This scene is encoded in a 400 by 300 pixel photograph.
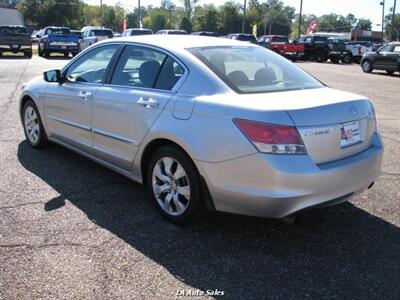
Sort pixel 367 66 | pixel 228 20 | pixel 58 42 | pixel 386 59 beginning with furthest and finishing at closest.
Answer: pixel 228 20
pixel 58 42
pixel 367 66
pixel 386 59

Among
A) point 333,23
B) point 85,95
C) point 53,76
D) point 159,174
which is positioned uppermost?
point 333,23

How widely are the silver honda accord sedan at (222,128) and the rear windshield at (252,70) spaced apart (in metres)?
0.01

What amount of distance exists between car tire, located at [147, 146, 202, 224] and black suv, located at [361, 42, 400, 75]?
21.7m

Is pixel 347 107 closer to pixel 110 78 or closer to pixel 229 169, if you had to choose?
pixel 229 169

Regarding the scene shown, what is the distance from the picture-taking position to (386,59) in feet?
78.6

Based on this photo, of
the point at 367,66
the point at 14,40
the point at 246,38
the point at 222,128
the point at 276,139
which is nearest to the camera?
the point at 276,139

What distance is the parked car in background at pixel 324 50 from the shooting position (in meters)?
36.7

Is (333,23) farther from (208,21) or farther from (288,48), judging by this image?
(288,48)

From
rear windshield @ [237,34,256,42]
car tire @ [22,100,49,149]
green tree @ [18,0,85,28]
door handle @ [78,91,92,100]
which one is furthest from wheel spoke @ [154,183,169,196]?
green tree @ [18,0,85,28]

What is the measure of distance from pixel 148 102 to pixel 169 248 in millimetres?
1335

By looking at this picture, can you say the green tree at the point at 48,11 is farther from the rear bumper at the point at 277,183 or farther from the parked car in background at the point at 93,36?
the rear bumper at the point at 277,183

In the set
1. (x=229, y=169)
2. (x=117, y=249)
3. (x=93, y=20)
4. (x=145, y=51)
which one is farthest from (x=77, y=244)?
(x=93, y=20)

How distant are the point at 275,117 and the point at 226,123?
39 centimetres

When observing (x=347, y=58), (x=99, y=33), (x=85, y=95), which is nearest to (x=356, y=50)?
(x=347, y=58)
